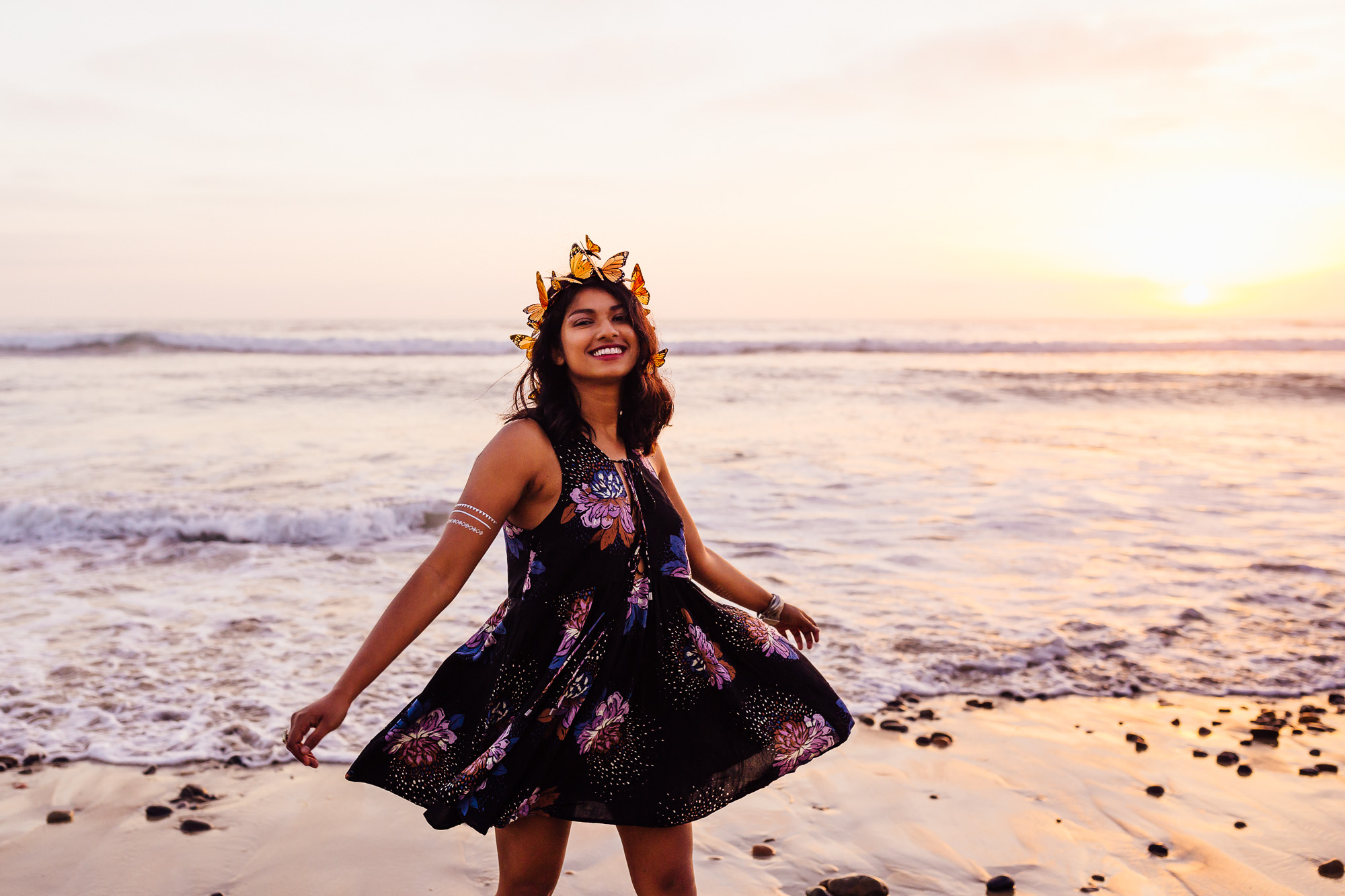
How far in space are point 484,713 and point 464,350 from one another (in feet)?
99.4

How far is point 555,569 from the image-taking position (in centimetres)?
244

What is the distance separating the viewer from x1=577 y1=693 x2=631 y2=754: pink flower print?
2.30 meters

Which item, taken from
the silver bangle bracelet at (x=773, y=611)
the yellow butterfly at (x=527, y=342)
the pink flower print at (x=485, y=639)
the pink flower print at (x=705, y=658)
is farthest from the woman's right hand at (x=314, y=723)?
the silver bangle bracelet at (x=773, y=611)

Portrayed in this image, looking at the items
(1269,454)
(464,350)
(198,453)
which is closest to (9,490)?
(198,453)

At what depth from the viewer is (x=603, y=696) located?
235 centimetres

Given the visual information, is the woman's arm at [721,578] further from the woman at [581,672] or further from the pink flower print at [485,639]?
Result: the pink flower print at [485,639]

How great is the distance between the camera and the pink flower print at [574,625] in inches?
93.9

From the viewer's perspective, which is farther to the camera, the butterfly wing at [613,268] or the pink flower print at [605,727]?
the butterfly wing at [613,268]

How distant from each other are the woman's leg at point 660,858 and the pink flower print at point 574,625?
439 mm

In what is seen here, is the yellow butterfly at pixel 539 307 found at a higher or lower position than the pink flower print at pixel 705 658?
higher

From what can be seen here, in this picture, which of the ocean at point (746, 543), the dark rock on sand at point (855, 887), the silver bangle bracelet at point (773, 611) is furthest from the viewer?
the ocean at point (746, 543)

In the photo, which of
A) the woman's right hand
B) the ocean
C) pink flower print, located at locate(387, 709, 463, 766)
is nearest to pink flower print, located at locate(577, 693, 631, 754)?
pink flower print, located at locate(387, 709, 463, 766)

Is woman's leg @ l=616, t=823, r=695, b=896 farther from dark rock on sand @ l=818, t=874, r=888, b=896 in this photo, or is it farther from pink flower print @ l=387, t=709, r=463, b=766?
dark rock on sand @ l=818, t=874, r=888, b=896

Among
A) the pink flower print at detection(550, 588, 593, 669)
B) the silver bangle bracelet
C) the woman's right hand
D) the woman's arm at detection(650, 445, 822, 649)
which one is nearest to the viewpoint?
the woman's right hand
